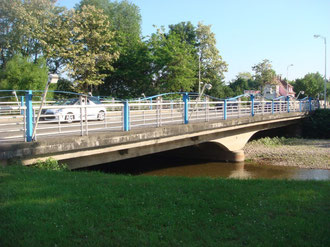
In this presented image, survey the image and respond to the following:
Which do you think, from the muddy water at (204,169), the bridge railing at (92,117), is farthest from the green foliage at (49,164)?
the muddy water at (204,169)

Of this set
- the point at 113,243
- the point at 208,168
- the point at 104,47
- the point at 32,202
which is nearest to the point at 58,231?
the point at 113,243

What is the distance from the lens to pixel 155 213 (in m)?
5.00

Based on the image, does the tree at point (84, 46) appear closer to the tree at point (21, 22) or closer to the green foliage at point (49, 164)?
the tree at point (21, 22)

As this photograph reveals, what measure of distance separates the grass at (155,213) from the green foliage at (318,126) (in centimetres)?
2512

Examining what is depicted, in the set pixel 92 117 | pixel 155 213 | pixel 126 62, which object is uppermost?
pixel 126 62

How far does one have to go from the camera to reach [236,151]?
1994 centimetres

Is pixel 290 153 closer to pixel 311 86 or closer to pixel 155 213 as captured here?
pixel 155 213

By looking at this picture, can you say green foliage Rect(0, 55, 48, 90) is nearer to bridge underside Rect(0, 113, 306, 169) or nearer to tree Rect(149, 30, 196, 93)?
tree Rect(149, 30, 196, 93)

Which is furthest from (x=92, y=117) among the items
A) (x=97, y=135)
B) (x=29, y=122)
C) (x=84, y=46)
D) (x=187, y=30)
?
(x=187, y=30)

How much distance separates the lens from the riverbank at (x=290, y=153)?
19.6m

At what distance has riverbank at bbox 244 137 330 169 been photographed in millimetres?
19641

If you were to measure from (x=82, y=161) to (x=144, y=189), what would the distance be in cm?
389

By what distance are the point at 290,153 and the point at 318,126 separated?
34.5ft

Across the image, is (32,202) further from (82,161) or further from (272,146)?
(272,146)
